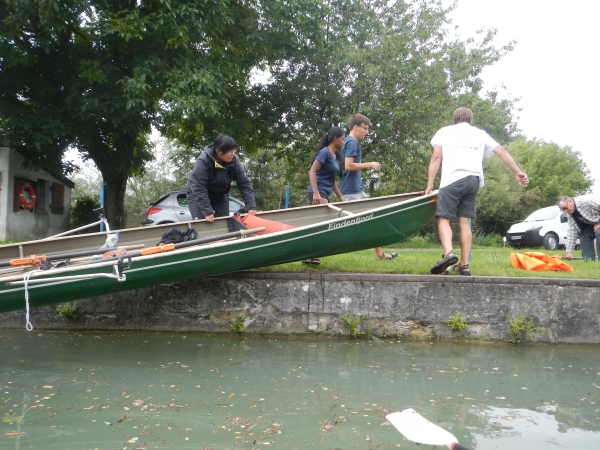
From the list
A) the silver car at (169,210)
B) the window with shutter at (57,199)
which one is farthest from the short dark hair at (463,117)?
the window with shutter at (57,199)

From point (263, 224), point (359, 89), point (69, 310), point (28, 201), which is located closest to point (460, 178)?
point (263, 224)

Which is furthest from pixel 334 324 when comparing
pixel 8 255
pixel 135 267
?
pixel 8 255

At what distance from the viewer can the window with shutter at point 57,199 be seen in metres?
20.4

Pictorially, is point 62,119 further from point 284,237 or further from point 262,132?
point 284,237

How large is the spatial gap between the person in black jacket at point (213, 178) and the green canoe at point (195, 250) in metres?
0.24

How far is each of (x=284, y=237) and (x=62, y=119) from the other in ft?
33.4

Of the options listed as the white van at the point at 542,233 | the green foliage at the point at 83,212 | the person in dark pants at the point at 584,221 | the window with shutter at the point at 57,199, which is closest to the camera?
the person in dark pants at the point at 584,221

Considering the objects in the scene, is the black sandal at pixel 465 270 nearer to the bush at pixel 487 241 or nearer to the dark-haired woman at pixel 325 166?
the dark-haired woman at pixel 325 166

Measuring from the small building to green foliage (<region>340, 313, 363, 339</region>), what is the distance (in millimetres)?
12048

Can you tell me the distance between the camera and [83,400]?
3.90 metres

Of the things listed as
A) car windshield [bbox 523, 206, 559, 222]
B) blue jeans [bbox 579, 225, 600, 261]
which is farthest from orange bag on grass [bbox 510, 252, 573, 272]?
car windshield [bbox 523, 206, 559, 222]

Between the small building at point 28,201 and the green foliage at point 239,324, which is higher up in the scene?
the small building at point 28,201

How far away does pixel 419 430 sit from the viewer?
9.92ft

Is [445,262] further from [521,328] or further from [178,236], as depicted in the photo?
[178,236]
